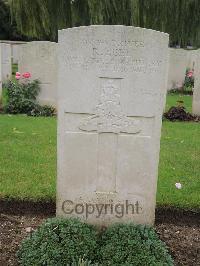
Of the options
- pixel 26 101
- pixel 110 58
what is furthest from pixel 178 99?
pixel 110 58

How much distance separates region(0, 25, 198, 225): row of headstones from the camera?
3107mm

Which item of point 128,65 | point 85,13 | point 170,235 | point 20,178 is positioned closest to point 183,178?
point 170,235

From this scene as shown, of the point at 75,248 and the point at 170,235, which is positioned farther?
the point at 170,235

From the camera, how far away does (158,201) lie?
4125mm

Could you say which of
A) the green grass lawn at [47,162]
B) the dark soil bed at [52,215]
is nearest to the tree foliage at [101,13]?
the green grass lawn at [47,162]

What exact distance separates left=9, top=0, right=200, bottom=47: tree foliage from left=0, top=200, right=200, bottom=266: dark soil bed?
303 inches

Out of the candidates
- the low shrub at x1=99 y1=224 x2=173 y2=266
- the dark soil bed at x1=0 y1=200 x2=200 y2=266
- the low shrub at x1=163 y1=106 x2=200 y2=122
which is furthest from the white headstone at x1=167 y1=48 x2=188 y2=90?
the low shrub at x1=99 y1=224 x2=173 y2=266

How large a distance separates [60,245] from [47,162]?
218 centimetres

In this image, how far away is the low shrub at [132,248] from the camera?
299cm

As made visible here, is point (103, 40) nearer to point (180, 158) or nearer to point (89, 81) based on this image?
point (89, 81)

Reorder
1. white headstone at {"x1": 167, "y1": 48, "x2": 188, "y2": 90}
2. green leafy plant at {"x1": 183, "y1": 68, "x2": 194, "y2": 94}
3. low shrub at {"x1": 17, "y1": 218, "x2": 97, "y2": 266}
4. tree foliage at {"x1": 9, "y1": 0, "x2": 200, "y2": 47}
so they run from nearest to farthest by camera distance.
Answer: low shrub at {"x1": 17, "y1": 218, "x2": 97, "y2": 266}, tree foliage at {"x1": 9, "y1": 0, "x2": 200, "y2": 47}, white headstone at {"x1": 167, "y1": 48, "x2": 188, "y2": 90}, green leafy plant at {"x1": 183, "y1": 68, "x2": 194, "y2": 94}

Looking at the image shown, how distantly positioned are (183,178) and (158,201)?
0.78 m

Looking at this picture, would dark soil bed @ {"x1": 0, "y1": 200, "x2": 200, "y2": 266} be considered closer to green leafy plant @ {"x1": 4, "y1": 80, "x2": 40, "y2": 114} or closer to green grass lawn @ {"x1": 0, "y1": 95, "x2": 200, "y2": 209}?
green grass lawn @ {"x1": 0, "y1": 95, "x2": 200, "y2": 209}

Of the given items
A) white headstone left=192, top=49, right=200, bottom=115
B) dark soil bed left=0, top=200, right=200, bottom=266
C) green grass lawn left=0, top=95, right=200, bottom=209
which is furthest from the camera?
white headstone left=192, top=49, right=200, bottom=115
